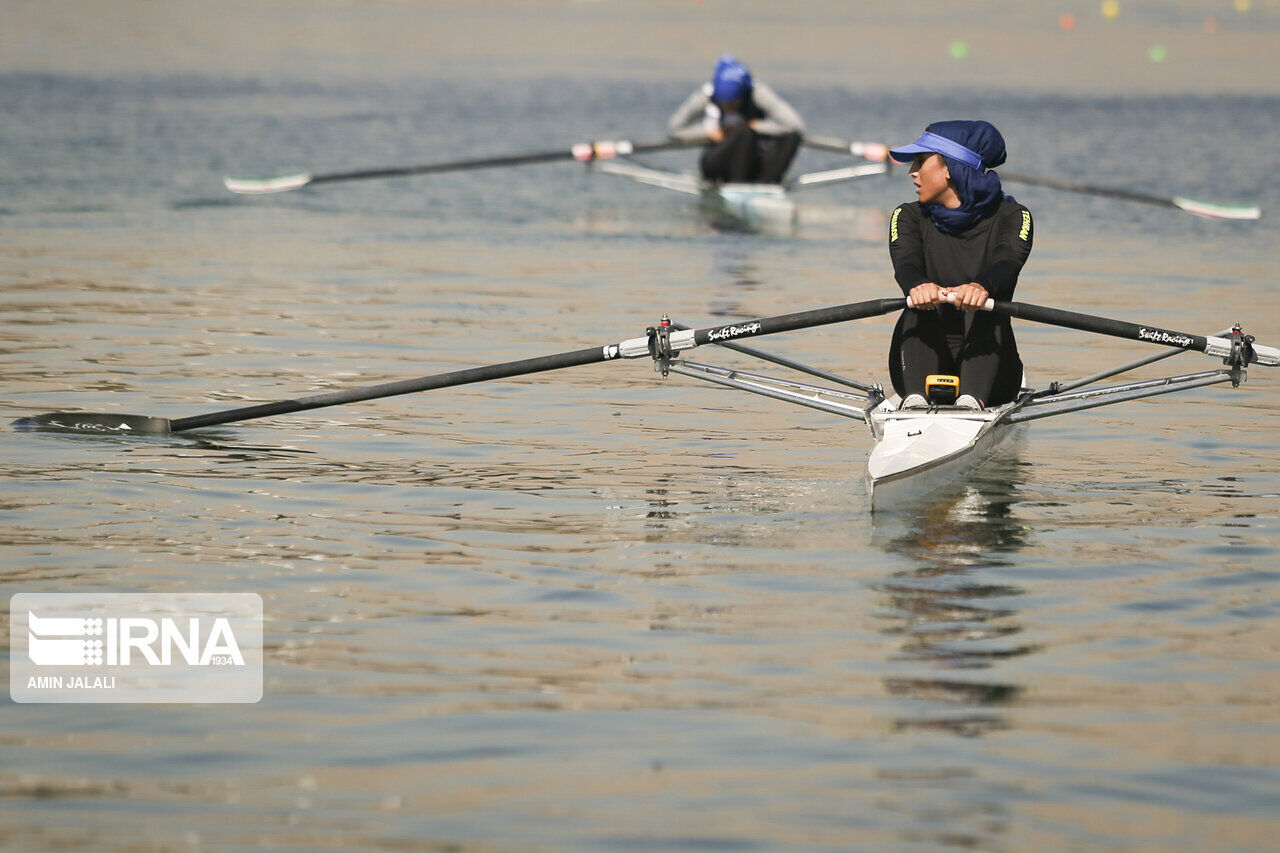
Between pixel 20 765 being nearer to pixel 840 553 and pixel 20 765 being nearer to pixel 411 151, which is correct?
pixel 840 553

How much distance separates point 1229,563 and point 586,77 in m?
46.7

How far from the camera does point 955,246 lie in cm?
1024

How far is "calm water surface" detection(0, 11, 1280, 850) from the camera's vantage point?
5898mm

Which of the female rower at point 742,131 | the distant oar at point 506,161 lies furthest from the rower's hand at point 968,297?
the female rower at point 742,131

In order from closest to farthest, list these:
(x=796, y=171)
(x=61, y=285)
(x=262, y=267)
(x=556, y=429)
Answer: (x=556, y=429) < (x=61, y=285) < (x=262, y=267) < (x=796, y=171)

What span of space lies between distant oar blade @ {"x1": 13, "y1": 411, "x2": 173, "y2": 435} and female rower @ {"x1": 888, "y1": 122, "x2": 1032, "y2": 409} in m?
4.49

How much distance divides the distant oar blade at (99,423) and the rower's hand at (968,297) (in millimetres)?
4836

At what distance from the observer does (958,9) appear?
3593 inches

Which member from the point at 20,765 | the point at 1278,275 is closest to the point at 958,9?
the point at 1278,275

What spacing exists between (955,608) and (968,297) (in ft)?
7.64

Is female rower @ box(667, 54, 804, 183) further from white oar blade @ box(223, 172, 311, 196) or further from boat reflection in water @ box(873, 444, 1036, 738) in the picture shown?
boat reflection in water @ box(873, 444, 1036, 738)

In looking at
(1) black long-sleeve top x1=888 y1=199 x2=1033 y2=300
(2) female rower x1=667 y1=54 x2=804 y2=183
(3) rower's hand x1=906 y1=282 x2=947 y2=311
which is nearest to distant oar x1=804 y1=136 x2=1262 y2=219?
(2) female rower x1=667 y1=54 x2=804 y2=183

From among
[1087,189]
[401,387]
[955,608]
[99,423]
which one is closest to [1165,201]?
[1087,189]

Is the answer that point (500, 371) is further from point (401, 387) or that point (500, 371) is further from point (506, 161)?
point (506, 161)
